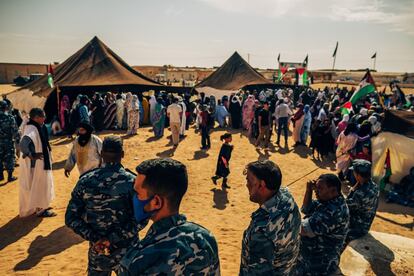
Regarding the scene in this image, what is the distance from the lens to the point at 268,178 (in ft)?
7.63

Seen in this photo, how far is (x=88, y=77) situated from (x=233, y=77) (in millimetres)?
8600

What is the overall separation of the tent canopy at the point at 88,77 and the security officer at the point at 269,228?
13804mm

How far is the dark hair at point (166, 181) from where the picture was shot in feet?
5.50

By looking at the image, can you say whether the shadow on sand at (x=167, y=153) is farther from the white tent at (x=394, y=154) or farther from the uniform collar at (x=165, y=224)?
the uniform collar at (x=165, y=224)

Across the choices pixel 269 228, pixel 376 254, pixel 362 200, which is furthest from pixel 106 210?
pixel 376 254

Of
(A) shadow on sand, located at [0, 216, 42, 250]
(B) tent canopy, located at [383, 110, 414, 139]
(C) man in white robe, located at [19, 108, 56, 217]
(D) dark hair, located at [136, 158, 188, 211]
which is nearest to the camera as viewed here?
(D) dark hair, located at [136, 158, 188, 211]

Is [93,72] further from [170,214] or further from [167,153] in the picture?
[170,214]

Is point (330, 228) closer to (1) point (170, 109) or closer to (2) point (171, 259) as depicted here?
(2) point (171, 259)

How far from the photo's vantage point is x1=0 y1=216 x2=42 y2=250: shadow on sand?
5184mm

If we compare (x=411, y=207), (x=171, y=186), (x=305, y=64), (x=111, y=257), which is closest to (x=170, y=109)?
(x=411, y=207)

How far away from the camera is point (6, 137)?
7395 mm

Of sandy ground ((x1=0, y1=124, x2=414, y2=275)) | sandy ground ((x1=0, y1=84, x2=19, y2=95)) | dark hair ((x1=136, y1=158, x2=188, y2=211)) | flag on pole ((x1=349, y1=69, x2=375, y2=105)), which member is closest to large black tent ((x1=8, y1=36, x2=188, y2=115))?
sandy ground ((x1=0, y1=124, x2=414, y2=275))

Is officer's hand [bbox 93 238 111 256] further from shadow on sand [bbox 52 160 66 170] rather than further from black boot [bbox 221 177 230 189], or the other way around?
shadow on sand [bbox 52 160 66 170]

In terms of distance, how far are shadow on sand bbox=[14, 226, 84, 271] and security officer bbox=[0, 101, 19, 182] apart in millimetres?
3207
